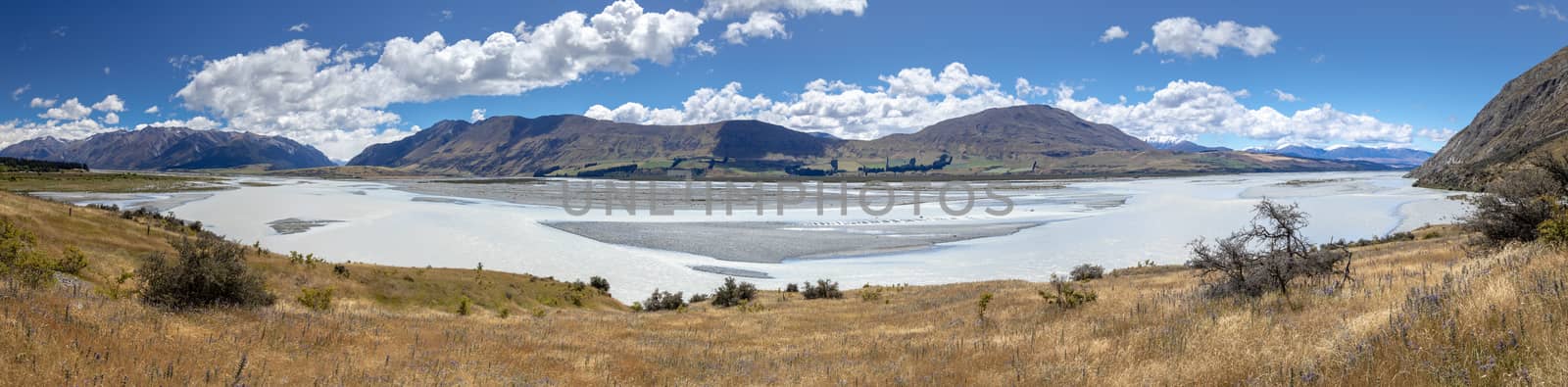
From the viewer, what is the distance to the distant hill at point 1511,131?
90.1 metres

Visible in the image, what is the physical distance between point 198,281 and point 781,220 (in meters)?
53.5

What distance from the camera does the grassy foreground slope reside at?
6082 mm

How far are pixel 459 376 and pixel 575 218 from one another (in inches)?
2378

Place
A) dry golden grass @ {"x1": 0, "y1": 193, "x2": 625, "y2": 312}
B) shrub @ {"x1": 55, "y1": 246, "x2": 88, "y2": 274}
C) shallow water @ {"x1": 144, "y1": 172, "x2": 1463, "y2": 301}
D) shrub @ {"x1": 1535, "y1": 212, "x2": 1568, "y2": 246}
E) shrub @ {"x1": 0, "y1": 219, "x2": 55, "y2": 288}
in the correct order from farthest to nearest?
shallow water @ {"x1": 144, "y1": 172, "x2": 1463, "y2": 301}, dry golden grass @ {"x1": 0, "y1": 193, "x2": 625, "y2": 312}, shrub @ {"x1": 55, "y1": 246, "x2": 88, "y2": 274}, shrub @ {"x1": 0, "y1": 219, "x2": 55, "y2": 288}, shrub @ {"x1": 1535, "y1": 212, "x2": 1568, "y2": 246}

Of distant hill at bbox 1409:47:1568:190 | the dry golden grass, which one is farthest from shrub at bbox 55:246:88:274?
distant hill at bbox 1409:47:1568:190

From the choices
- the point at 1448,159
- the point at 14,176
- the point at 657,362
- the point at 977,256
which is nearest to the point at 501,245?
the point at 977,256

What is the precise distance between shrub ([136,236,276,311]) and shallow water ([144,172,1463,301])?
20.1 metres

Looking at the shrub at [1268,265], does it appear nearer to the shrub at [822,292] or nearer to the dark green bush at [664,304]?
the shrub at [822,292]

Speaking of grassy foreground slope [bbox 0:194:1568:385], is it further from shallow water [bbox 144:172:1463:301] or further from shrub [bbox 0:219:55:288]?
shallow water [bbox 144:172:1463:301]

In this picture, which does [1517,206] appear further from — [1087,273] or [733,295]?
[733,295]

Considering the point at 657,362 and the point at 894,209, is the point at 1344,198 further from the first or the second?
the point at 657,362

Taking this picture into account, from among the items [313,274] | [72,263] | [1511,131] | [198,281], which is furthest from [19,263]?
[1511,131]

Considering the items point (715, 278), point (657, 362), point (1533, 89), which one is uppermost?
point (1533, 89)

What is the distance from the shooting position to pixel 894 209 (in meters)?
77.0
